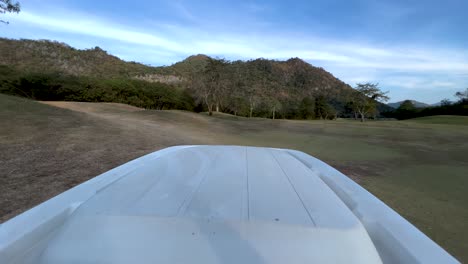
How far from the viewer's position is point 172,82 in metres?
56.1

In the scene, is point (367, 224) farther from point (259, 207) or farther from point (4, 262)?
point (4, 262)

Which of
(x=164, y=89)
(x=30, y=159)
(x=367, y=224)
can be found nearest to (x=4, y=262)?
(x=367, y=224)

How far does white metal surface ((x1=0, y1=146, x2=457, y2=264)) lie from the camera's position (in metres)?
0.82

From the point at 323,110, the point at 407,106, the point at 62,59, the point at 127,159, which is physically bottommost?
the point at 127,159

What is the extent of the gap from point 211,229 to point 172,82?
5772 centimetres

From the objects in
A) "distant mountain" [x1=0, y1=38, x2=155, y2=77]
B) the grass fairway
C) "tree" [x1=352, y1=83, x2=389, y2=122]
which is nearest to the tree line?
"tree" [x1=352, y1=83, x2=389, y2=122]

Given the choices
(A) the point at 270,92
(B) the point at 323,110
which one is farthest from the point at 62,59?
(B) the point at 323,110

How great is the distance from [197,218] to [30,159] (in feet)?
19.8

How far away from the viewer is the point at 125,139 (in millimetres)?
8148

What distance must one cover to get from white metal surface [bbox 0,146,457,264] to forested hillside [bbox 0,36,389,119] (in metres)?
29.7

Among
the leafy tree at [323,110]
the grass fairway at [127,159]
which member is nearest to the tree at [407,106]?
the leafy tree at [323,110]

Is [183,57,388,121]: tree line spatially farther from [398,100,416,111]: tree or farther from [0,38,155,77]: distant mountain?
[0,38,155,77]: distant mountain

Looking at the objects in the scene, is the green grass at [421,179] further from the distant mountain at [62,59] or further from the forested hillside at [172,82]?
the distant mountain at [62,59]

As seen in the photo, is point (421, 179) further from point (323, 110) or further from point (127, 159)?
point (323, 110)
